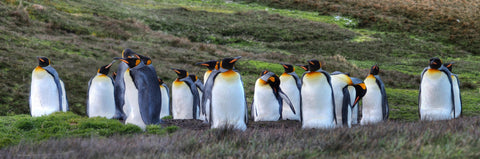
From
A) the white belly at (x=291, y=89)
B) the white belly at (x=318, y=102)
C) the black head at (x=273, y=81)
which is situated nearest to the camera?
the white belly at (x=318, y=102)

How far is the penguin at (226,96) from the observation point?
823 cm

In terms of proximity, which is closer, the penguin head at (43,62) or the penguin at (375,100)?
the penguin at (375,100)

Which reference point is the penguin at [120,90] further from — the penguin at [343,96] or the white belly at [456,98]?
the white belly at [456,98]

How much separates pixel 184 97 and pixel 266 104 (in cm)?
223

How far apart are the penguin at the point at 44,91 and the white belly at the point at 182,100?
8.65 feet

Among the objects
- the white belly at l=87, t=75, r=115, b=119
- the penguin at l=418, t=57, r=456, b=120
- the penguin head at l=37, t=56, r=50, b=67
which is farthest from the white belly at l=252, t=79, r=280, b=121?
the penguin head at l=37, t=56, r=50, b=67

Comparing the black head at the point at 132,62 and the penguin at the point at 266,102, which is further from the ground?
the black head at the point at 132,62

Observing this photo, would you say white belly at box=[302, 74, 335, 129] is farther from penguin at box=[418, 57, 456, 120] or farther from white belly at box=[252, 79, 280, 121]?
penguin at box=[418, 57, 456, 120]

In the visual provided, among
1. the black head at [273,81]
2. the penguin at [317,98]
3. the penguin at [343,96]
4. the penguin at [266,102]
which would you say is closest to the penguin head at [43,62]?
the penguin at [266,102]

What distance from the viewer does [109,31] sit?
2344 cm

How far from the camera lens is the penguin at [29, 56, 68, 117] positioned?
416 inches

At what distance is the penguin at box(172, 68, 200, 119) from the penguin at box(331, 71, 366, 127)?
12.6ft

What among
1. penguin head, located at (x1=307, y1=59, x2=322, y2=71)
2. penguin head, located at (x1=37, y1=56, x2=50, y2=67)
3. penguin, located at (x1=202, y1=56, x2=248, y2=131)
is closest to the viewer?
penguin, located at (x1=202, y1=56, x2=248, y2=131)

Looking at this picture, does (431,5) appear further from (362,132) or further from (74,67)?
(362,132)
